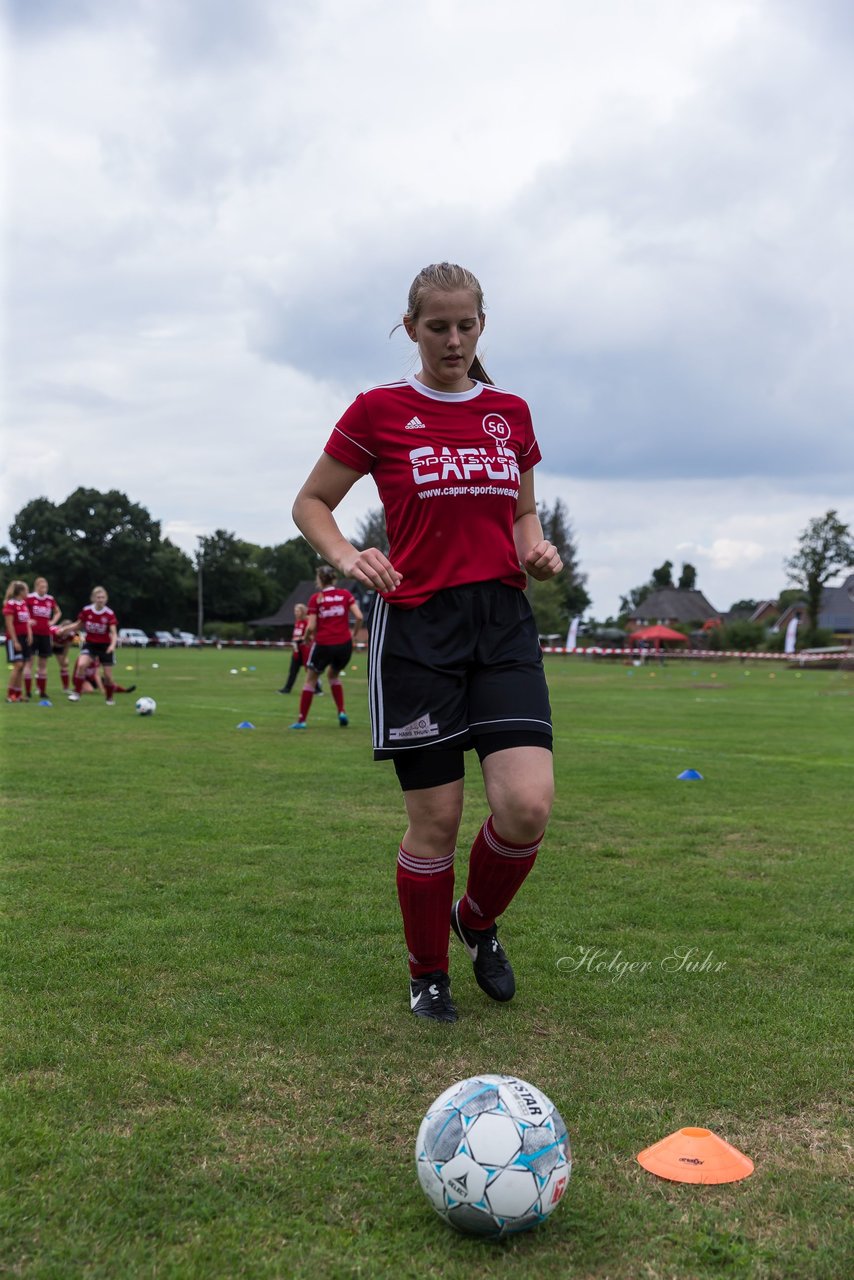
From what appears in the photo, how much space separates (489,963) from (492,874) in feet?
1.10

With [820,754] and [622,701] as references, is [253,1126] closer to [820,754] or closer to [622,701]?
[820,754]

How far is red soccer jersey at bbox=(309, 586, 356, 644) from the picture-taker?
50.2 feet

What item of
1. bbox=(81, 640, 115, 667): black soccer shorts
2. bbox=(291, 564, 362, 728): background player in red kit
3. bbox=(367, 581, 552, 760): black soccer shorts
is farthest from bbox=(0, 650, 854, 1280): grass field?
bbox=(81, 640, 115, 667): black soccer shorts

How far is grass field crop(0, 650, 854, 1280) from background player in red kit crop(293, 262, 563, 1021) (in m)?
0.47

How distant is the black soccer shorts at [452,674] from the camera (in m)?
3.76

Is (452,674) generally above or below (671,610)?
below

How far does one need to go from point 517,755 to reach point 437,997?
876 mm

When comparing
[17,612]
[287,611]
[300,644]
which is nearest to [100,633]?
[17,612]

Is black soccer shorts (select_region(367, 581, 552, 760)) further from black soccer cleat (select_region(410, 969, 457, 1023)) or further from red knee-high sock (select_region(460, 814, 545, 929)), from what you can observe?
black soccer cleat (select_region(410, 969, 457, 1023))

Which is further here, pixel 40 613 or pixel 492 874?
pixel 40 613

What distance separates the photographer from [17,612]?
757 inches

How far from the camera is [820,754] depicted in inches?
506

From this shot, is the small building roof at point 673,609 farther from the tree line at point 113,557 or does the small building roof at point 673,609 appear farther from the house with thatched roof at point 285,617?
the house with thatched roof at point 285,617

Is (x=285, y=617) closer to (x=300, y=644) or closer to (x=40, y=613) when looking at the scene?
(x=300, y=644)
